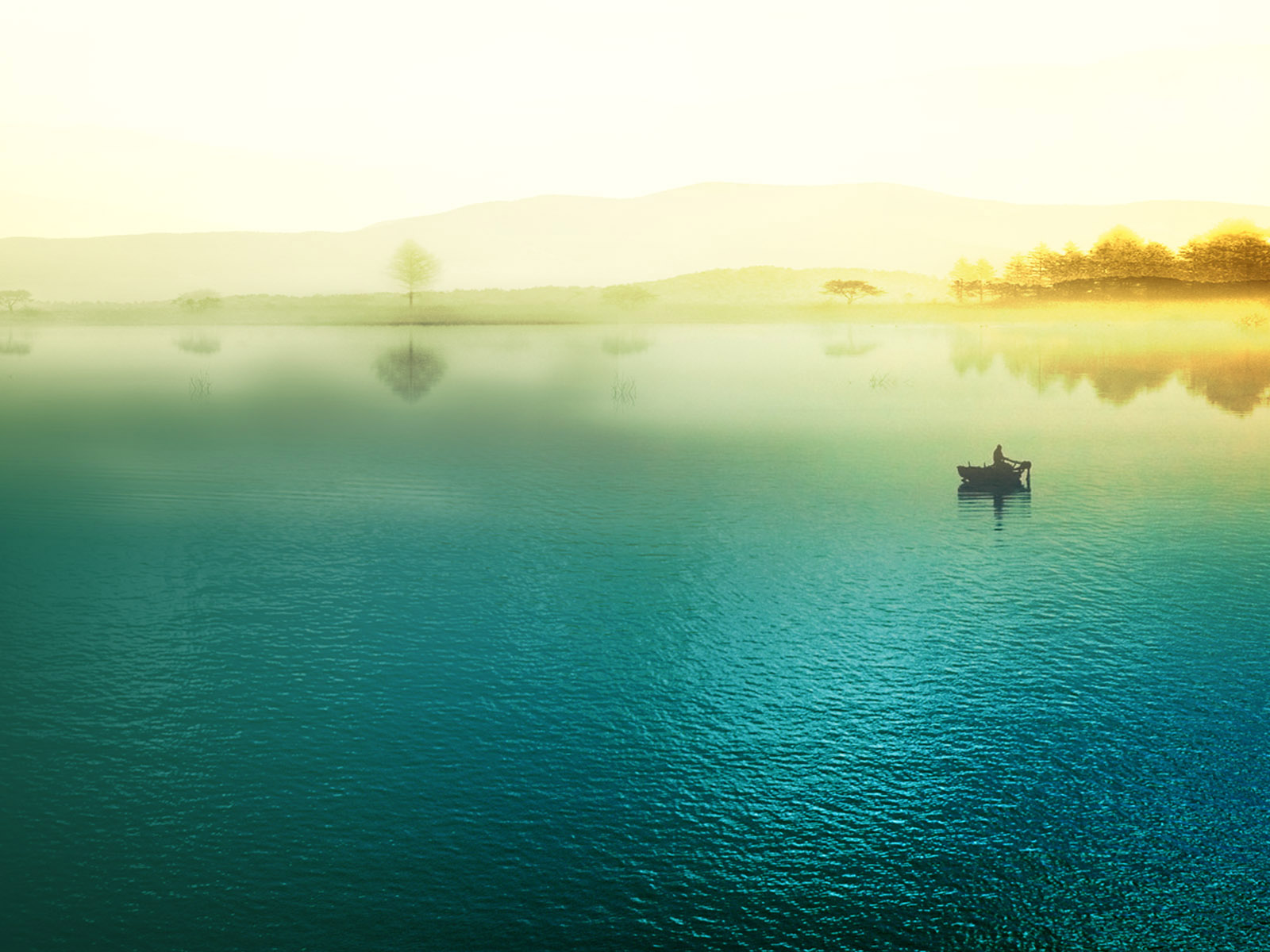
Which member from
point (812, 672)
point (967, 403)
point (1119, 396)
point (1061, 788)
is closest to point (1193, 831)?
point (1061, 788)

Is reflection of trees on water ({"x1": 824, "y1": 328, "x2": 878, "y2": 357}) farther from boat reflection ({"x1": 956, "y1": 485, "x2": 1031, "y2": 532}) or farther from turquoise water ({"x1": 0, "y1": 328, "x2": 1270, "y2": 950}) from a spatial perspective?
boat reflection ({"x1": 956, "y1": 485, "x2": 1031, "y2": 532})

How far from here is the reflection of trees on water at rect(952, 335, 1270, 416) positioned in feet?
400

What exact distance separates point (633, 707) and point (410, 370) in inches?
4667

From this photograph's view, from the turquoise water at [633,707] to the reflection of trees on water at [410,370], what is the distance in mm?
47595

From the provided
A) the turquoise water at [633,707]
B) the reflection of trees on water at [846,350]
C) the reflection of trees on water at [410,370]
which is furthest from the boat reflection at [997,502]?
the reflection of trees on water at [846,350]

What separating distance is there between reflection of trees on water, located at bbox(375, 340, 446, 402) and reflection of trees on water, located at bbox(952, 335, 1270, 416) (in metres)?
67.4

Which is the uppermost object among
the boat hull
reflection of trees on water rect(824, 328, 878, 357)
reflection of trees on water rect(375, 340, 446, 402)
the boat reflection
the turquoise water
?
reflection of trees on water rect(824, 328, 878, 357)

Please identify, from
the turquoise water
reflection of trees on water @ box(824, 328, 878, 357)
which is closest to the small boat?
the turquoise water

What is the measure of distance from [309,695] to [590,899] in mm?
14947

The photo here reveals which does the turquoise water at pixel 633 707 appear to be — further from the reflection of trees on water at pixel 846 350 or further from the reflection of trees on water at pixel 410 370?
the reflection of trees on water at pixel 846 350

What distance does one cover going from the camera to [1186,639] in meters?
43.2

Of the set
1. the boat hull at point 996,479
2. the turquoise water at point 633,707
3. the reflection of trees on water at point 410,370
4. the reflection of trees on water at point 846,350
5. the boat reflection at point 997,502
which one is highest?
the reflection of trees on water at point 846,350

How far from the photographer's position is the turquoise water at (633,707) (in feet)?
88.0

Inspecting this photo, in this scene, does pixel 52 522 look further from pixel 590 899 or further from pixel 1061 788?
pixel 1061 788
